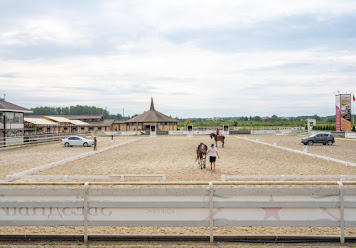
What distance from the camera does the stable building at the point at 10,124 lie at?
117ft

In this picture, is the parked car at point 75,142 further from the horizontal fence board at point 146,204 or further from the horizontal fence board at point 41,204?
the horizontal fence board at point 146,204

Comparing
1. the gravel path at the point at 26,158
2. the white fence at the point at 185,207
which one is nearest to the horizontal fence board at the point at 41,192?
the white fence at the point at 185,207

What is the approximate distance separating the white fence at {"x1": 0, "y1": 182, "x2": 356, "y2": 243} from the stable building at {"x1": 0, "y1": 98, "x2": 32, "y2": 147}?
1281 inches

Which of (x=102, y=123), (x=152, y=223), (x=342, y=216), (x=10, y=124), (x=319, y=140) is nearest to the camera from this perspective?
(x=342, y=216)

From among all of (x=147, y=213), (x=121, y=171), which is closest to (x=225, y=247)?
(x=147, y=213)

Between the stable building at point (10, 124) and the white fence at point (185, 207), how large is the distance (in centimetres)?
3254

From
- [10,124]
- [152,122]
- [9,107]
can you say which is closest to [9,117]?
[10,124]

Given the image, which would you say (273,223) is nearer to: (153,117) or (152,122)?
(152,122)

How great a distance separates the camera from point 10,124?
37.4 m

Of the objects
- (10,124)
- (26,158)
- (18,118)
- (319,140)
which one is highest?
(18,118)

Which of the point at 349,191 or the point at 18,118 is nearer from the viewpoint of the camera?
the point at 349,191

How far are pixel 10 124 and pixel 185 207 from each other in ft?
125

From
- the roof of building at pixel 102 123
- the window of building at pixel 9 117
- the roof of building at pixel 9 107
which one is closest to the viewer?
the roof of building at pixel 9 107

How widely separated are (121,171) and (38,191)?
446 inches
